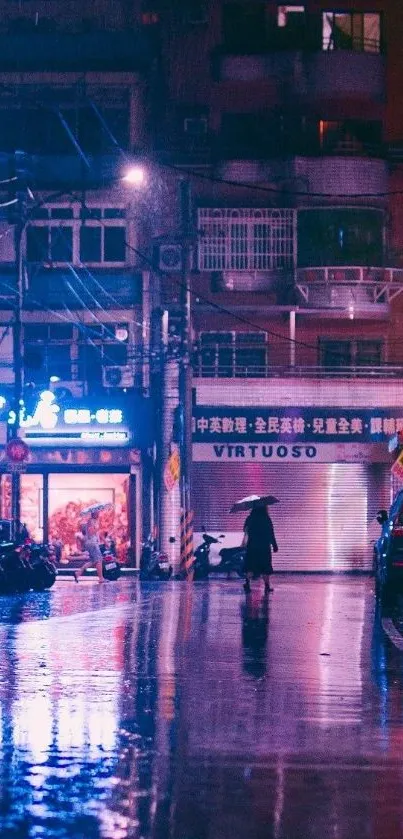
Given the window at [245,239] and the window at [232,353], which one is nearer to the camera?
the window at [245,239]

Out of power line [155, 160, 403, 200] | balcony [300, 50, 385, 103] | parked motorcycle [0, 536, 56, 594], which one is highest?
balcony [300, 50, 385, 103]

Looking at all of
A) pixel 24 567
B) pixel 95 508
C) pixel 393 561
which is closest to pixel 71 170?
pixel 95 508

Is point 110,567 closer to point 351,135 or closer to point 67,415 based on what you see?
point 67,415

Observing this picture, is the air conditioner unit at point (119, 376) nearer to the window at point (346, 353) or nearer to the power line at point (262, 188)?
the window at point (346, 353)

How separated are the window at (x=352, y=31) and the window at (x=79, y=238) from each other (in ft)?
25.9

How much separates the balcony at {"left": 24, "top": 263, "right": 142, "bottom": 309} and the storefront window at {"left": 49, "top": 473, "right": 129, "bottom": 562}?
193 inches

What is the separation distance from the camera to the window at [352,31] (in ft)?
161

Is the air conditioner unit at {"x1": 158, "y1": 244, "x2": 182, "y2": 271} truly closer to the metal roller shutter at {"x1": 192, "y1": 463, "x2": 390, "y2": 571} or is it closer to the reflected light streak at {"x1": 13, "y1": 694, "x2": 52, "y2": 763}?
the metal roller shutter at {"x1": 192, "y1": 463, "x2": 390, "y2": 571}

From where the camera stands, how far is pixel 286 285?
156ft

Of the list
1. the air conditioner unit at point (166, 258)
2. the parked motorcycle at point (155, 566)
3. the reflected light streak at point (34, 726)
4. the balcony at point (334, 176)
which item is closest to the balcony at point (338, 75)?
the balcony at point (334, 176)

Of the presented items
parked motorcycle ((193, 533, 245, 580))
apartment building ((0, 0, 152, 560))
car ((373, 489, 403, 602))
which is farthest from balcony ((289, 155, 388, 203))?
car ((373, 489, 403, 602))

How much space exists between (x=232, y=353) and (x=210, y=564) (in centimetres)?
606

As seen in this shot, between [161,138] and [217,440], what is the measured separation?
877cm

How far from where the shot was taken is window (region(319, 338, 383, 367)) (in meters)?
49.2
